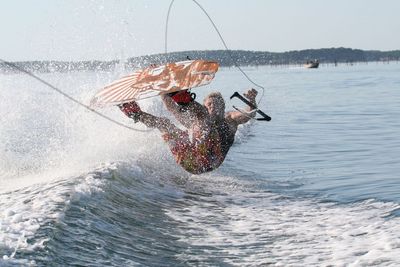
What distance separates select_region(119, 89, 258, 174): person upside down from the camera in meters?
11.6

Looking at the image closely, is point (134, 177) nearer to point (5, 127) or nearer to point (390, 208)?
point (390, 208)

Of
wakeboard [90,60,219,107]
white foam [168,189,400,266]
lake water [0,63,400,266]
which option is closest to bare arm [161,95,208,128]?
wakeboard [90,60,219,107]

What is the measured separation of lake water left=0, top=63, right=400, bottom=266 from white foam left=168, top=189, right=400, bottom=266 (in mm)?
14

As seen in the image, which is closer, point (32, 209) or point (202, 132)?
point (32, 209)

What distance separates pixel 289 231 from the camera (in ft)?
25.7

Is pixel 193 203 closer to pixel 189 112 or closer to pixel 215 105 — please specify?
pixel 215 105

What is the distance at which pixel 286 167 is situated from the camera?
13453mm

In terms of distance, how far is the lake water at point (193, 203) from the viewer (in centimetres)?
646

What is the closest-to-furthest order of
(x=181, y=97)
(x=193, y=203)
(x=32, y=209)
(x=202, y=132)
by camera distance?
(x=32, y=209)
(x=193, y=203)
(x=202, y=132)
(x=181, y=97)

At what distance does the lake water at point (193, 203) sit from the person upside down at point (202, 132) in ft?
1.20

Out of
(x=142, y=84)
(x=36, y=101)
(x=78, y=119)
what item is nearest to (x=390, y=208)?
(x=142, y=84)

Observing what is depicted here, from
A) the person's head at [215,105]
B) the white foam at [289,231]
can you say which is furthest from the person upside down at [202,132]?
the white foam at [289,231]

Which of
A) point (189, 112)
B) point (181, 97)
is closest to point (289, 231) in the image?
point (189, 112)

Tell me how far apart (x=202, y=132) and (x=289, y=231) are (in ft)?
13.1
